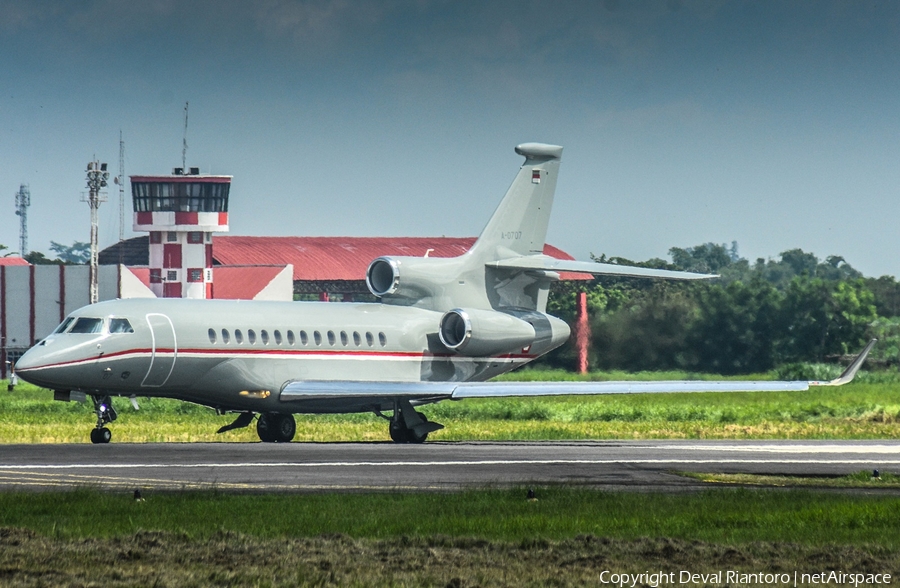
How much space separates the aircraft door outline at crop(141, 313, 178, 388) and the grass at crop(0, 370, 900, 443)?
11.8ft

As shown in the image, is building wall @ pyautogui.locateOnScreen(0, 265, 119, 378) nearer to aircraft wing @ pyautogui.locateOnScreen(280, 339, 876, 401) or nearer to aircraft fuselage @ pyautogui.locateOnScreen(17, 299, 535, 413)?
aircraft fuselage @ pyautogui.locateOnScreen(17, 299, 535, 413)

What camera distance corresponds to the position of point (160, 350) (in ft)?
110

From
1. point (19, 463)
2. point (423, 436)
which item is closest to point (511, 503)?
point (19, 463)

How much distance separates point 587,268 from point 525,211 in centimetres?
479

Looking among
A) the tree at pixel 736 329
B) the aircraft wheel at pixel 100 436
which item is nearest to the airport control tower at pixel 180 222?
the tree at pixel 736 329

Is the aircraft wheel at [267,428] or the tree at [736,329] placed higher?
the tree at [736,329]

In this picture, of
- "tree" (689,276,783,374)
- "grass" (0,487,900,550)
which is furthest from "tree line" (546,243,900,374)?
"grass" (0,487,900,550)

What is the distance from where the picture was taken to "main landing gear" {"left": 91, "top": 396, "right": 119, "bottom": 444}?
107 feet

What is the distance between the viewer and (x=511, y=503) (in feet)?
62.6

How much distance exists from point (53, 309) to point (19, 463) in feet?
256

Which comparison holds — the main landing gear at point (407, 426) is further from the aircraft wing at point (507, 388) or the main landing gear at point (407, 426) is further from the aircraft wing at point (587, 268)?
the aircraft wing at point (587, 268)

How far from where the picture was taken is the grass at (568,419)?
40281mm

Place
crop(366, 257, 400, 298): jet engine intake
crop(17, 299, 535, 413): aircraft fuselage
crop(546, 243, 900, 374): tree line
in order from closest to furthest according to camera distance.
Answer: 1. crop(17, 299, 535, 413): aircraft fuselage
2. crop(366, 257, 400, 298): jet engine intake
3. crop(546, 243, 900, 374): tree line

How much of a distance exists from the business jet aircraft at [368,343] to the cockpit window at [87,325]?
28mm
